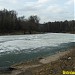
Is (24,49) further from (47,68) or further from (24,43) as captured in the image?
(47,68)

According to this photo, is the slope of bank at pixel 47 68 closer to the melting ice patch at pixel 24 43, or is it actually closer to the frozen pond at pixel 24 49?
the frozen pond at pixel 24 49

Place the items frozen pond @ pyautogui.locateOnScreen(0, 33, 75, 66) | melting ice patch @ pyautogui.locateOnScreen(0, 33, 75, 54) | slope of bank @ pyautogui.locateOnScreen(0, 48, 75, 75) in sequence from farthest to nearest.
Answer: melting ice patch @ pyautogui.locateOnScreen(0, 33, 75, 54) < frozen pond @ pyautogui.locateOnScreen(0, 33, 75, 66) < slope of bank @ pyautogui.locateOnScreen(0, 48, 75, 75)

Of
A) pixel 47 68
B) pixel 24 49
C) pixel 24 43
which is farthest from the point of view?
pixel 24 43

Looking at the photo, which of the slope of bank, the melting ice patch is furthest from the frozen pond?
the slope of bank

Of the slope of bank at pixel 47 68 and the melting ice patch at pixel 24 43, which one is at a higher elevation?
the slope of bank at pixel 47 68

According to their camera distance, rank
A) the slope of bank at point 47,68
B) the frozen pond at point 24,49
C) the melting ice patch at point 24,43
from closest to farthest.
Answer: the slope of bank at point 47,68 → the frozen pond at point 24,49 → the melting ice patch at point 24,43

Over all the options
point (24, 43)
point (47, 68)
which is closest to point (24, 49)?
point (24, 43)

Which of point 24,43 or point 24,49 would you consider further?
point 24,43

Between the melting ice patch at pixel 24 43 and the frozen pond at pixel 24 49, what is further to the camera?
the melting ice patch at pixel 24 43

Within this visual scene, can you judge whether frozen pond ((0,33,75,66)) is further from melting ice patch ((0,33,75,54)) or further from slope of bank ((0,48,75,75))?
slope of bank ((0,48,75,75))

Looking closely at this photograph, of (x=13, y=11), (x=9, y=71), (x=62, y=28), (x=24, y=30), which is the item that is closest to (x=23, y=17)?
(x=13, y=11)

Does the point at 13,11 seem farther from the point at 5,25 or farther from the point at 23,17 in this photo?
the point at 5,25

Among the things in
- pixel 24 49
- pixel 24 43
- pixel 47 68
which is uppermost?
pixel 47 68

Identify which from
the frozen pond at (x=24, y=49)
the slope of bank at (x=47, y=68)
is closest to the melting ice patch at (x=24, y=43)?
the frozen pond at (x=24, y=49)
